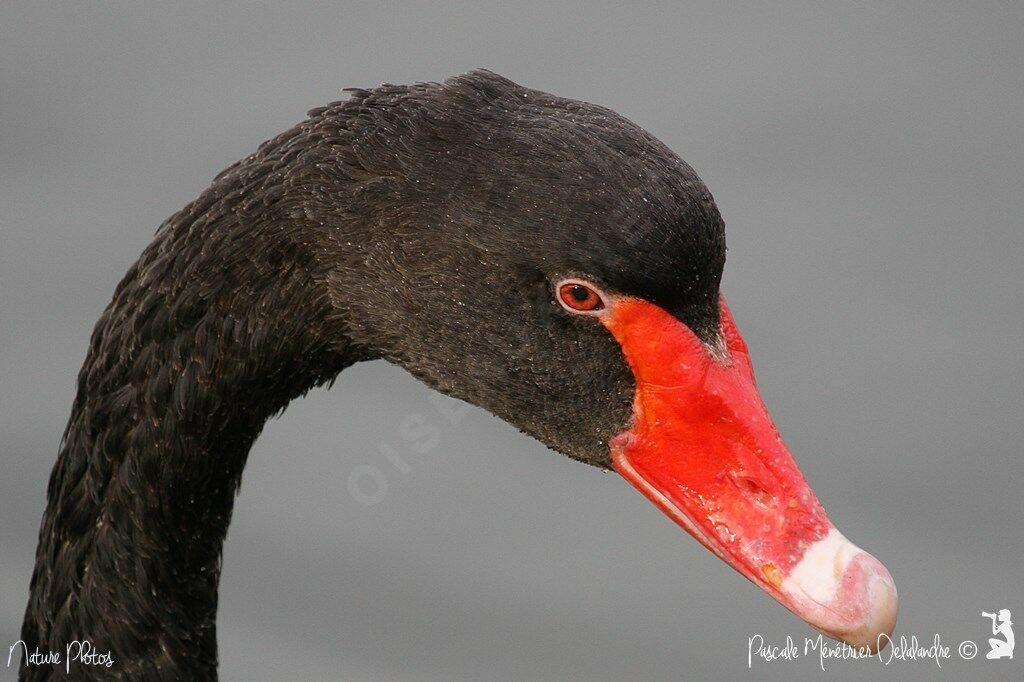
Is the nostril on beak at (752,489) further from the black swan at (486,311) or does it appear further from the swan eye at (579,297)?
the swan eye at (579,297)

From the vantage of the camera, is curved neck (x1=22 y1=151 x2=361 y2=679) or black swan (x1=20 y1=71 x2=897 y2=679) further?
curved neck (x1=22 y1=151 x2=361 y2=679)

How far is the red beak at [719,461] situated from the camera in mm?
3814

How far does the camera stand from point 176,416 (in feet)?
13.5

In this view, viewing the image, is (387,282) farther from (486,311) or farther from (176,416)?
(176,416)

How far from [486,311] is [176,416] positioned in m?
0.83

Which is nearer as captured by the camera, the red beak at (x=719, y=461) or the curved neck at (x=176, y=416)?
the red beak at (x=719, y=461)

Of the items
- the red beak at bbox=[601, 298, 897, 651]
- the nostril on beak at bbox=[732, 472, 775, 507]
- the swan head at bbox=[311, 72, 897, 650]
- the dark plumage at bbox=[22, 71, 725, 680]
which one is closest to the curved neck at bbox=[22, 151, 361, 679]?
the dark plumage at bbox=[22, 71, 725, 680]

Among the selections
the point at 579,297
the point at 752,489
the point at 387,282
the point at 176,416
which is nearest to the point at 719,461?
the point at 752,489

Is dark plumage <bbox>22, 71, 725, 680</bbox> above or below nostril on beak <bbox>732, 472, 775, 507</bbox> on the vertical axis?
above

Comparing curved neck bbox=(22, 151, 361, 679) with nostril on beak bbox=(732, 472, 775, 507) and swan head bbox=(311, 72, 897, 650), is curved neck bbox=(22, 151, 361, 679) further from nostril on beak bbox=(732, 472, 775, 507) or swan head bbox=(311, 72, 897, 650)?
nostril on beak bbox=(732, 472, 775, 507)

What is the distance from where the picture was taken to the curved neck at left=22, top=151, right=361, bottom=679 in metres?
3.95

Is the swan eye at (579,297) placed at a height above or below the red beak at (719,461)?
above

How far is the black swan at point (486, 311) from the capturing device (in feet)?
12.3

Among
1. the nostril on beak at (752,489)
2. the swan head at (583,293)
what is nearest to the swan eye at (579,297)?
the swan head at (583,293)
